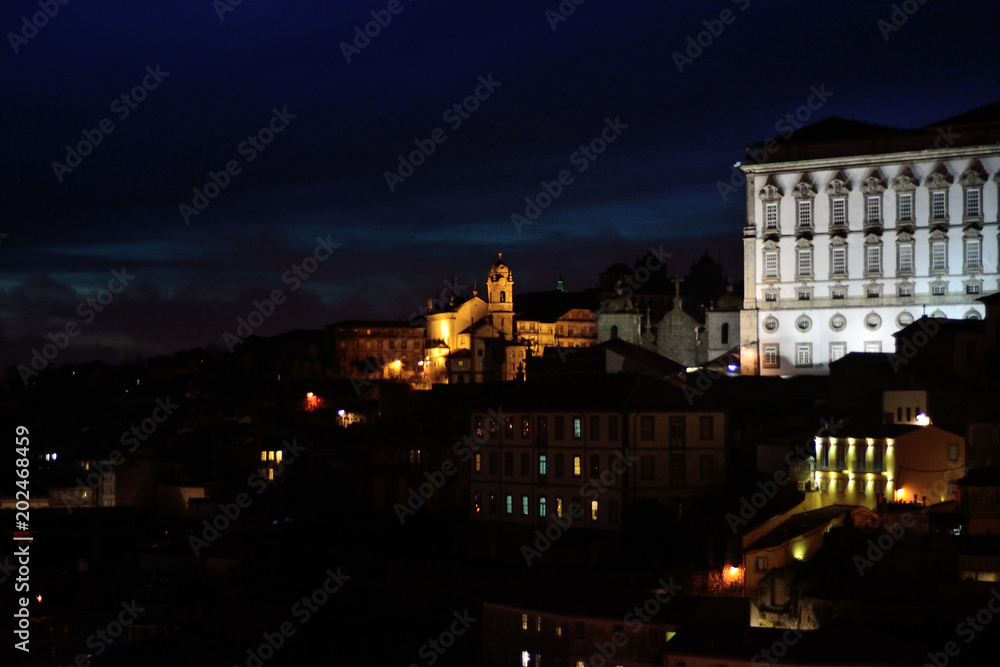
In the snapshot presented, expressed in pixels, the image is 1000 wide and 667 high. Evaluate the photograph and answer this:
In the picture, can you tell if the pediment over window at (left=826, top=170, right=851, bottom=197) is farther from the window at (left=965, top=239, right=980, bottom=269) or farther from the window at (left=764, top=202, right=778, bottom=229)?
the window at (left=965, top=239, right=980, bottom=269)

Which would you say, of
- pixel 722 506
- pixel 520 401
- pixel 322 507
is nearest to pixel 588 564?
pixel 722 506

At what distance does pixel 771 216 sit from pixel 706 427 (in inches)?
1021

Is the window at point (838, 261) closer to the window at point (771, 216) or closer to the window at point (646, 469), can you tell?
the window at point (771, 216)

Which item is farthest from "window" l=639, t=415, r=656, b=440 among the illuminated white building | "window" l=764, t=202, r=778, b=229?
"window" l=764, t=202, r=778, b=229

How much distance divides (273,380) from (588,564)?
73724 millimetres

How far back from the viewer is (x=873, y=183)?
2721 inches

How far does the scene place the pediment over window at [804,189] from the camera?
70562mm

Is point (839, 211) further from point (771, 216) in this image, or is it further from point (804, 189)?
point (771, 216)

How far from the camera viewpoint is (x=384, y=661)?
42.8m
